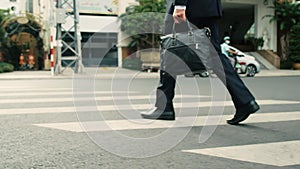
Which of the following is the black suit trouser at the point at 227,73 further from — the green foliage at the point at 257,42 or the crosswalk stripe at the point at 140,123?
the green foliage at the point at 257,42

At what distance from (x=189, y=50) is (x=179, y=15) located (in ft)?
1.10

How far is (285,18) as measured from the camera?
86.6ft

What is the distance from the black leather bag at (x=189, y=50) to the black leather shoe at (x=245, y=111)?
1.79 feet

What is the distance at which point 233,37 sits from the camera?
33.1 m

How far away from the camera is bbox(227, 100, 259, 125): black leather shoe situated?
152 inches

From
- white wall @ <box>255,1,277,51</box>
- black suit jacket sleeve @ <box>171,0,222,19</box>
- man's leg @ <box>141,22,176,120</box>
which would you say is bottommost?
man's leg @ <box>141,22,176,120</box>

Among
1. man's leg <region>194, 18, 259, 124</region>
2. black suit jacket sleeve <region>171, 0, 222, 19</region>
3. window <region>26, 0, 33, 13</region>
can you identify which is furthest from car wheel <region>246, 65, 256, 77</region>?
window <region>26, 0, 33, 13</region>

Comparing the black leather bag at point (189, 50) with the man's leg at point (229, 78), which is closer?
the black leather bag at point (189, 50)

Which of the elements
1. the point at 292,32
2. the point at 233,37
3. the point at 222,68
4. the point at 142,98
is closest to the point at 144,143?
the point at 222,68

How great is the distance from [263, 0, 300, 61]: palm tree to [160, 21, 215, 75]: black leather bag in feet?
77.3

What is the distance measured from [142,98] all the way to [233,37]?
27.8 m

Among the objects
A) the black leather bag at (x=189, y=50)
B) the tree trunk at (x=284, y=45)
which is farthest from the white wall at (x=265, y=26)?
the black leather bag at (x=189, y=50)

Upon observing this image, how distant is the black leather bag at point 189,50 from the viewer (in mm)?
3670

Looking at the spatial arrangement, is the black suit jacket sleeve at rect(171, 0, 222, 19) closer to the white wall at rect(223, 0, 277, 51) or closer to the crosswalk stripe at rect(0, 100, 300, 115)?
the crosswalk stripe at rect(0, 100, 300, 115)
